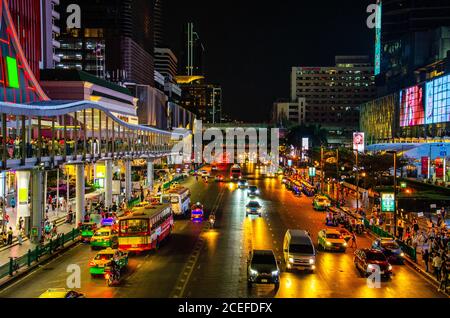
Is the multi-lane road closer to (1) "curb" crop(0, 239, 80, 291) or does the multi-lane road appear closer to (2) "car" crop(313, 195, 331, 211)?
(1) "curb" crop(0, 239, 80, 291)

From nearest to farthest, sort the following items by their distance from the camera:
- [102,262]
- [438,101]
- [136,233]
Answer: [102,262] → [136,233] → [438,101]

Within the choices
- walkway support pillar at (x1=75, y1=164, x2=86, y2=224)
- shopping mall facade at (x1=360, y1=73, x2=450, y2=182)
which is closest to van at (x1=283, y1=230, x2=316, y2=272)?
walkway support pillar at (x1=75, y1=164, x2=86, y2=224)

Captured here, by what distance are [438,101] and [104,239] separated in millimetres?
77899

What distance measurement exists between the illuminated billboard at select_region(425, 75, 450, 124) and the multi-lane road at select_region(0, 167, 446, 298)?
5936 cm

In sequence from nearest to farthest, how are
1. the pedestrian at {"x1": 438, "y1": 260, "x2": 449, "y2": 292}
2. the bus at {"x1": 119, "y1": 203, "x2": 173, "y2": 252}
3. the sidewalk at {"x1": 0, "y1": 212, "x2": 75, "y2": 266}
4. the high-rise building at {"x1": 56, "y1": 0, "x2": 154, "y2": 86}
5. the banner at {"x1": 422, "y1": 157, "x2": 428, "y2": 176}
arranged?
the pedestrian at {"x1": 438, "y1": 260, "x2": 449, "y2": 292}, the sidewalk at {"x1": 0, "y1": 212, "x2": 75, "y2": 266}, the bus at {"x1": 119, "y1": 203, "x2": 173, "y2": 252}, the banner at {"x1": 422, "y1": 157, "x2": 428, "y2": 176}, the high-rise building at {"x1": 56, "y1": 0, "x2": 154, "y2": 86}

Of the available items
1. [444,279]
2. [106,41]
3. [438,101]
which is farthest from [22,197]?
[106,41]

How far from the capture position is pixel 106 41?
509 feet

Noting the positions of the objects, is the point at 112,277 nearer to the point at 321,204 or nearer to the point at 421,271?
the point at 421,271

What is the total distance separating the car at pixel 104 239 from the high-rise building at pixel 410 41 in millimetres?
91807

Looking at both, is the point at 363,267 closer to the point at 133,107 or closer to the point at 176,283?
the point at 176,283

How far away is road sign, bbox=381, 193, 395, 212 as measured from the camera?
124 ft

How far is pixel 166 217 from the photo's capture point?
35406 millimetres

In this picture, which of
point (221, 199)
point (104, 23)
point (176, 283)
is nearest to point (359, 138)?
point (221, 199)
